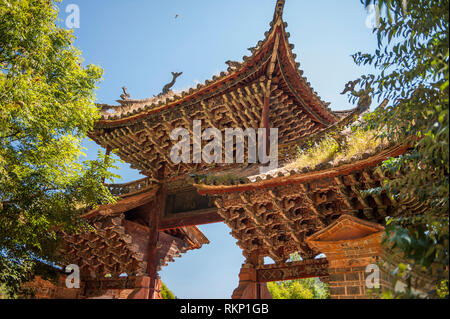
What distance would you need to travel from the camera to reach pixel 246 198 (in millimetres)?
6445

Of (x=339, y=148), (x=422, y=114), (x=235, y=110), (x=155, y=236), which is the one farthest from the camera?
(x=155, y=236)

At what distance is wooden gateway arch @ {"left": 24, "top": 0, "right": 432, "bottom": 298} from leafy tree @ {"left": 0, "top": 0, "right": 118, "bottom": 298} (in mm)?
1899

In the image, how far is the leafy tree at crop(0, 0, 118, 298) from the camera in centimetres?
541

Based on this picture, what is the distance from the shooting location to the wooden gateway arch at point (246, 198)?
217 inches

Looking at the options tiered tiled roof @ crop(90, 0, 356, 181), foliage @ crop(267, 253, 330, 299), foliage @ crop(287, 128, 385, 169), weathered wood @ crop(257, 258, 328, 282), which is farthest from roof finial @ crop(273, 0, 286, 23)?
foliage @ crop(267, 253, 330, 299)

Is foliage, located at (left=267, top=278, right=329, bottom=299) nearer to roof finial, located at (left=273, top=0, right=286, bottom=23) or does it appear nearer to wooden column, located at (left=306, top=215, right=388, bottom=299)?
wooden column, located at (left=306, top=215, right=388, bottom=299)

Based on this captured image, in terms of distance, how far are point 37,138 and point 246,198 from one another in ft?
11.0

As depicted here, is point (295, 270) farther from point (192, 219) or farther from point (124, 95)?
point (124, 95)

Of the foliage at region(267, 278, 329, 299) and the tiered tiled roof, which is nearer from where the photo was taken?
the tiered tiled roof

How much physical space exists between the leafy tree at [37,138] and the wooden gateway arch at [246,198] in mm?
1899

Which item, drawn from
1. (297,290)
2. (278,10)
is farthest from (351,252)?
(297,290)

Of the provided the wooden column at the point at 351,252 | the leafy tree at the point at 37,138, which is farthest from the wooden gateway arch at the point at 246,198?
the leafy tree at the point at 37,138
